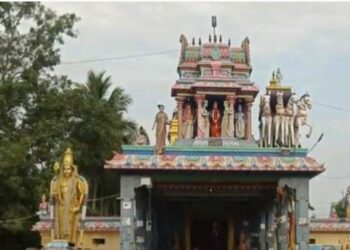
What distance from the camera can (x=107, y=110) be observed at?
28625 millimetres

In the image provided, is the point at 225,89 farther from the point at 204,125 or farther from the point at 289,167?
the point at 289,167

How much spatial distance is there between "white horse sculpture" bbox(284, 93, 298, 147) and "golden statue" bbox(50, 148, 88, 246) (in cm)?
754

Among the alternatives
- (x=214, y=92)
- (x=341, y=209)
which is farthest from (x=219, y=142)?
(x=341, y=209)

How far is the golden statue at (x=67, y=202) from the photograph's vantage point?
13.7 metres

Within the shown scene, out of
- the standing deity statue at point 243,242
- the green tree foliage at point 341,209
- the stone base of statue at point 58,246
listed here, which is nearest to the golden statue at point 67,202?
the stone base of statue at point 58,246

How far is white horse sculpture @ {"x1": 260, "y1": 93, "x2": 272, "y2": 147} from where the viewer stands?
822 inches

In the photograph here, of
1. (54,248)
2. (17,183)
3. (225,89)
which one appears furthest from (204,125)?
(54,248)

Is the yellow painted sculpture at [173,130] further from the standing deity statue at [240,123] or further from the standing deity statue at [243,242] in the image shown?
the standing deity statue at [243,242]

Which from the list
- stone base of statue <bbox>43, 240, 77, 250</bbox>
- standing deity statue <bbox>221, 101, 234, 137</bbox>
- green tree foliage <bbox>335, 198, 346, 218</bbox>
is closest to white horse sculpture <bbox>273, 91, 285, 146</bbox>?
standing deity statue <bbox>221, 101, 234, 137</bbox>

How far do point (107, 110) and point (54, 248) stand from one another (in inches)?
665

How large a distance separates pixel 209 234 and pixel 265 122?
583 cm

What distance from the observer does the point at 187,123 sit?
23.5 m

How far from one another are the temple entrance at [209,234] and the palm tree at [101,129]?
483 cm

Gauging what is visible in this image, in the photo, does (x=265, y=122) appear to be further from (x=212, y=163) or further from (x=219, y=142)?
Result: (x=212, y=163)
